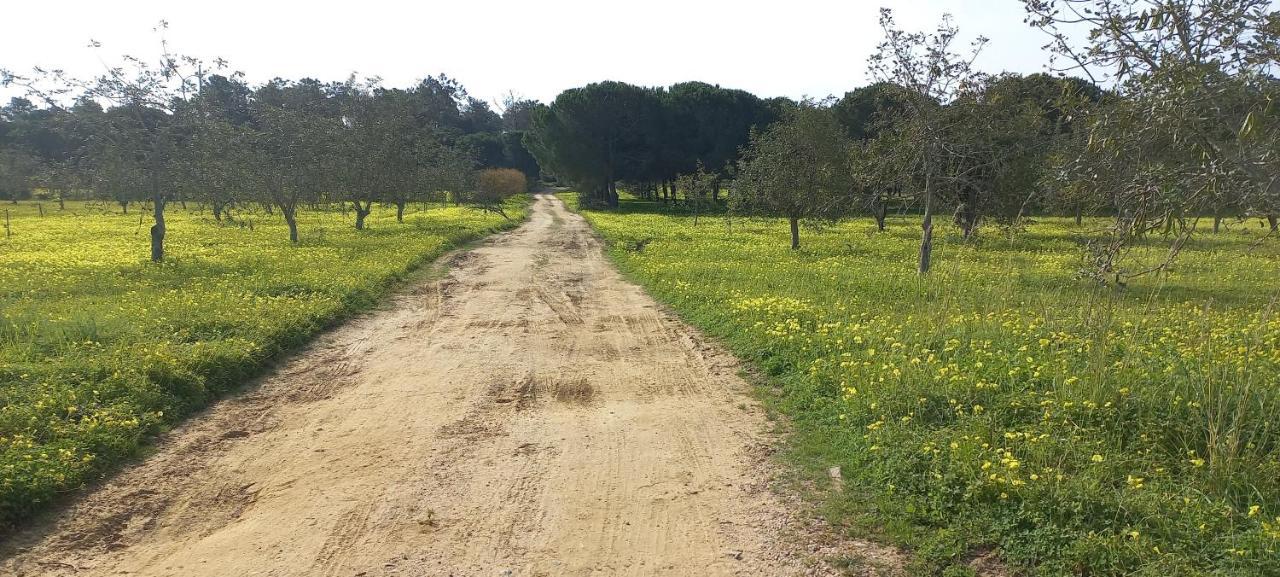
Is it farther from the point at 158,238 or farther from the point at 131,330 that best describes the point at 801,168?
the point at 131,330

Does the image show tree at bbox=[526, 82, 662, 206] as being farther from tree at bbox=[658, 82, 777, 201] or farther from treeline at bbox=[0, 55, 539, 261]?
treeline at bbox=[0, 55, 539, 261]

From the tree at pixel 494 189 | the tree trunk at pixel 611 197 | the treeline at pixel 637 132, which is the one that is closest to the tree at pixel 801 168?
the tree at pixel 494 189

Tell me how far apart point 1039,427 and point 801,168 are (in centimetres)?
2084

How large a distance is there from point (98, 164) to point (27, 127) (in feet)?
233

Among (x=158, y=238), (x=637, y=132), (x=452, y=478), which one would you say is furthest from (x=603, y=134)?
(x=452, y=478)

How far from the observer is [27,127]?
73.4 meters

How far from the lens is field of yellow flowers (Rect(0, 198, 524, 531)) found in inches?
247

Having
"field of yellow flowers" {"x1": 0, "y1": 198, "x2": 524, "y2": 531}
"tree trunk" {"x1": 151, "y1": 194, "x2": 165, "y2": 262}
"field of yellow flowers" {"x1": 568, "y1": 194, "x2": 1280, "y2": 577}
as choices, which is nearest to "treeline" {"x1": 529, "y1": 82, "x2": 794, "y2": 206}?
"field of yellow flowers" {"x1": 0, "y1": 198, "x2": 524, "y2": 531}

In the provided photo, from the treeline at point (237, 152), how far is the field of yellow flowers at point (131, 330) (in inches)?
95.6

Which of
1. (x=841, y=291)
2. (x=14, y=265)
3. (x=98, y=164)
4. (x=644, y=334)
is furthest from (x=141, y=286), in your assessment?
(x=841, y=291)

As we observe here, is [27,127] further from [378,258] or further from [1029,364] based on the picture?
[1029,364]

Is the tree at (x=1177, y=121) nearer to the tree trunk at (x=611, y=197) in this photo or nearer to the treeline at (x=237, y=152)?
the treeline at (x=237, y=152)

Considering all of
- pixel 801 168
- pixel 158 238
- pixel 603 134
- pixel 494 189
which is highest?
pixel 603 134

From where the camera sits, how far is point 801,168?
84.9 ft
